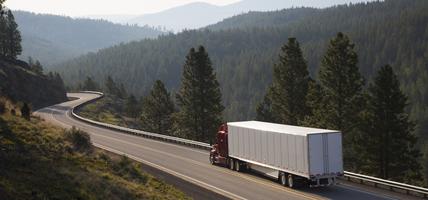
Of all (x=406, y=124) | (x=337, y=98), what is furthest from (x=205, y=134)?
(x=406, y=124)

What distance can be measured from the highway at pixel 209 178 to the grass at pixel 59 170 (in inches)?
129

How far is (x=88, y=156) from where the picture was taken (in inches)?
1230

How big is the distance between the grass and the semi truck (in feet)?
21.2

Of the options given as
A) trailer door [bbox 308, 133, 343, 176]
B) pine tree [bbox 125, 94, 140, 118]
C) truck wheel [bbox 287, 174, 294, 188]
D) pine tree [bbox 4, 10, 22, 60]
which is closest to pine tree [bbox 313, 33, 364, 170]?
truck wheel [bbox 287, 174, 294, 188]

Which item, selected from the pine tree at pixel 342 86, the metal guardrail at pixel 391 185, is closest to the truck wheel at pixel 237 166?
the metal guardrail at pixel 391 185

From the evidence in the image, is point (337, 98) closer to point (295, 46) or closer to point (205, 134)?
point (295, 46)

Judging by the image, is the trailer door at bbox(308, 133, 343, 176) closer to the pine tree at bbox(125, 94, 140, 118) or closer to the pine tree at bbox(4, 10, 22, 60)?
the pine tree at bbox(125, 94, 140, 118)

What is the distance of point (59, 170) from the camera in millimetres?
22609

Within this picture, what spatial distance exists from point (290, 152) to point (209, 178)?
25.2 feet

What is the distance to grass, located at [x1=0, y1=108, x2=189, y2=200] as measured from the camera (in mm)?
19156

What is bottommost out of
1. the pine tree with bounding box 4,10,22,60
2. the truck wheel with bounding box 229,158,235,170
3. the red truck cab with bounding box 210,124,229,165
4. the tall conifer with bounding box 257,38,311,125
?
the truck wheel with bounding box 229,158,235,170

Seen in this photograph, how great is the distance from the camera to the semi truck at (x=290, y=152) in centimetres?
2998

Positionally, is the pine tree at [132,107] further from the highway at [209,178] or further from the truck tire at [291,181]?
the truck tire at [291,181]

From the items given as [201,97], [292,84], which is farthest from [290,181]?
[201,97]
